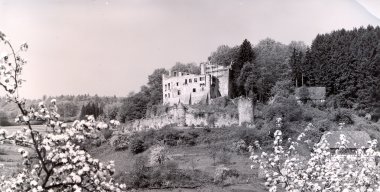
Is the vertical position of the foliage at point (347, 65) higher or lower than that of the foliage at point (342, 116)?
higher

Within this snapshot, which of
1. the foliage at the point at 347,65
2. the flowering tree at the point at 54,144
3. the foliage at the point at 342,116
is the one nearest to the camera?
the flowering tree at the point at 54,144

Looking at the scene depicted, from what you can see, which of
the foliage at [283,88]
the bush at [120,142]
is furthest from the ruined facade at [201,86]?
the bush at [120,142]

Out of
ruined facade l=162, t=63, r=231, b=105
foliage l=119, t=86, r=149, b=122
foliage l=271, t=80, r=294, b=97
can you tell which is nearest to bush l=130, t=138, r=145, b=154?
ruined facade l=162, t=63, r=231, b=105

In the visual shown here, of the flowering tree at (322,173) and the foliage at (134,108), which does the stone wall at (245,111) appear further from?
the flowering tree at (322,173)

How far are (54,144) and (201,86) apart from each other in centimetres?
6064

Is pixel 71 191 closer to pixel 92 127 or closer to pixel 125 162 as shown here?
pixel 92 127

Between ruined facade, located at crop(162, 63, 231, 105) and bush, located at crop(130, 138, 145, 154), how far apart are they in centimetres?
1253

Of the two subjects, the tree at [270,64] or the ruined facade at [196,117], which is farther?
the tree at [270,64]

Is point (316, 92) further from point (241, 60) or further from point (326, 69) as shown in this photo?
point (241, 60)

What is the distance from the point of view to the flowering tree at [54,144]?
9.09 metres

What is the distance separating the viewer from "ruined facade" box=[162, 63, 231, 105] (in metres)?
68.9

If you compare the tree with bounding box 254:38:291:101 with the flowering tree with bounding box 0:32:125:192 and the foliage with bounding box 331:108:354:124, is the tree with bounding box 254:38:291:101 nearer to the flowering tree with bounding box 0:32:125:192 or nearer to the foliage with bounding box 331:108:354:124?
the foliage with bounding box 331:108:354:124

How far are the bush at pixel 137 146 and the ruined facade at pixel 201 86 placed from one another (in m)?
12.5

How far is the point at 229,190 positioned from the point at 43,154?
2689 centimetres
